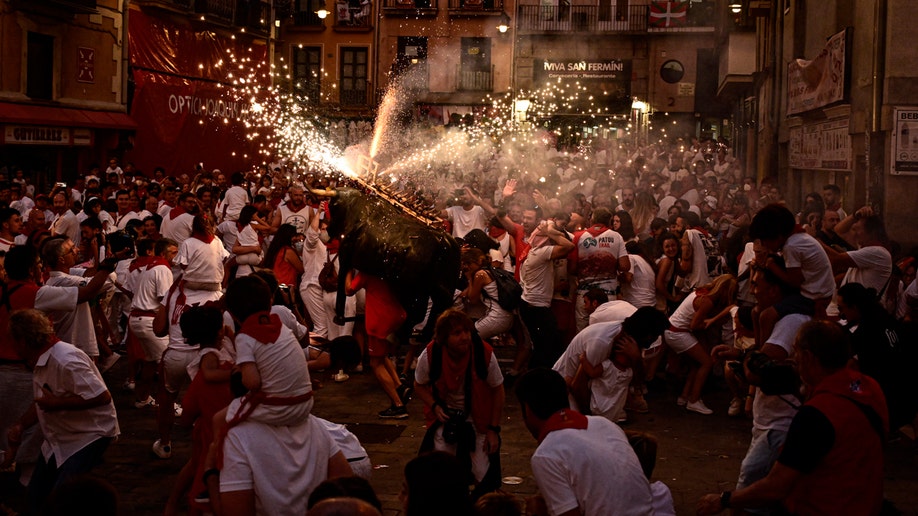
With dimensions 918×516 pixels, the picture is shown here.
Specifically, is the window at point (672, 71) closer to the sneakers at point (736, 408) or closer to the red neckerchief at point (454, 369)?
the sneakers at point (736, 408)

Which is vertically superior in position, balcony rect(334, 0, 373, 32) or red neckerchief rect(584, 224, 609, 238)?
balcony rect(334, 0, 373, 32)

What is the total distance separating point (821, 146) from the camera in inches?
701

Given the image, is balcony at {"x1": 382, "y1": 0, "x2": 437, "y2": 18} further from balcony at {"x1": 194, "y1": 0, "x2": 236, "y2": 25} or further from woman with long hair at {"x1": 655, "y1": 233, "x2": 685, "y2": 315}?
woman with long hair at {"x1": 655, "y1": 233, "x2": 685, "y2": 315}

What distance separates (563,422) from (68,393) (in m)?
3.05

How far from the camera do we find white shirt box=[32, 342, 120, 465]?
19.5 ft

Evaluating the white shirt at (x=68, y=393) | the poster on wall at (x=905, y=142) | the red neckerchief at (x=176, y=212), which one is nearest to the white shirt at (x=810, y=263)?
the white shirt at (x=68, y=393)

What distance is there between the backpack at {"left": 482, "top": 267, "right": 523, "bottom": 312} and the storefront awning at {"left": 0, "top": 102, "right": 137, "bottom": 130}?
1559 cm

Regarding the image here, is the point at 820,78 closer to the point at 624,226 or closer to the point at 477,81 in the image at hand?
the point at 624,226

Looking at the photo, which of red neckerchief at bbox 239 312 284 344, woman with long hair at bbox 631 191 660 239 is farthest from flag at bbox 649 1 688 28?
red neckerchief at bbox 239 312 284 344

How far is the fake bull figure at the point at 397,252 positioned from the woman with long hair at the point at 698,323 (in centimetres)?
221

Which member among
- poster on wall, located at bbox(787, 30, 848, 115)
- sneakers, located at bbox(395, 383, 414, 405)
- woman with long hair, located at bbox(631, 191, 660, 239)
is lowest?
sneakers, located at bbox(395, 383, 414, 405)

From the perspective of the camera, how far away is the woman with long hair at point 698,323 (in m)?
9.68

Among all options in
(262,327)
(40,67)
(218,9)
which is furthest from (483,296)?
(218,9)

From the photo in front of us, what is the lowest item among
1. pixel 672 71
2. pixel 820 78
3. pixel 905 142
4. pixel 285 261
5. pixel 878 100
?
pixel 285 261
